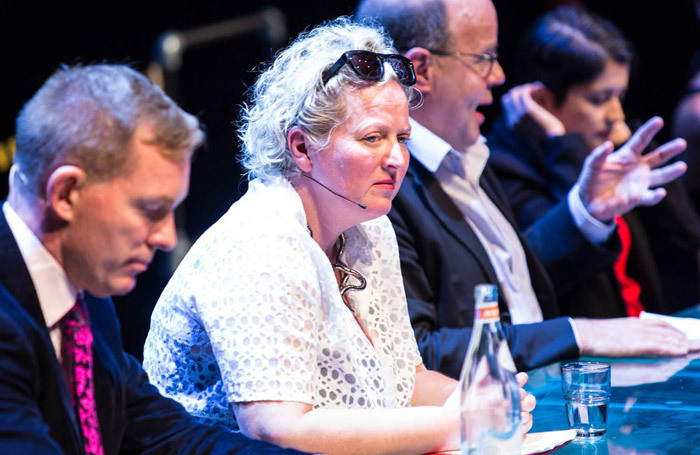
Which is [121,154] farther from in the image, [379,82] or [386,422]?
[379,82]

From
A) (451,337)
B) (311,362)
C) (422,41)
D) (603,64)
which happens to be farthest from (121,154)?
(603,64)

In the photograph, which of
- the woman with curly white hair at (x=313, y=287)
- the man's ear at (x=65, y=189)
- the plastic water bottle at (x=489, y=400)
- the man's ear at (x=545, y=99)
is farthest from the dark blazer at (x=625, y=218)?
the man's ear at (x=65, y=189)

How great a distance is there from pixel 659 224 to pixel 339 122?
7.09 feet

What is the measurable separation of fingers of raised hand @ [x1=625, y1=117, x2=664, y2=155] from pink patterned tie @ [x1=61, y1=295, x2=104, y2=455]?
2.00 meters

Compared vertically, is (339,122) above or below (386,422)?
above

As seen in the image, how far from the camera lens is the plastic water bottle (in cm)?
143

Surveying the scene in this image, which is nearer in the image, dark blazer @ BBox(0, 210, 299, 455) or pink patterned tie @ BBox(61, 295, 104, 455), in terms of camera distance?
dark blazer @ BBox(0, 210, 299, 455)

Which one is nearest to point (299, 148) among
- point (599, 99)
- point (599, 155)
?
point (599, 155)

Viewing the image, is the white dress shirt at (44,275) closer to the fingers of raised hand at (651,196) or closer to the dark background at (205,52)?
the dark background at (205,52)

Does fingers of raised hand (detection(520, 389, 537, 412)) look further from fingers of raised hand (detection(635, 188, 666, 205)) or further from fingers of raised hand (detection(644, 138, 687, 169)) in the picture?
fingers of raised hand (detection(644, 138, 687, 169))

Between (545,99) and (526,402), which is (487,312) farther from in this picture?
(545,99)

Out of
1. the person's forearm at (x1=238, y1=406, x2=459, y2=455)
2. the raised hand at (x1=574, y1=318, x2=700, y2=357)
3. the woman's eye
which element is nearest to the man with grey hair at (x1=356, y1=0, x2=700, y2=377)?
the raised hand at (x1=574, y1=318, x2=700, y2=357)

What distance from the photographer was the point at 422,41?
8.89ft

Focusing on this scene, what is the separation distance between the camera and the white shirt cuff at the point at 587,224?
9.59 ft
